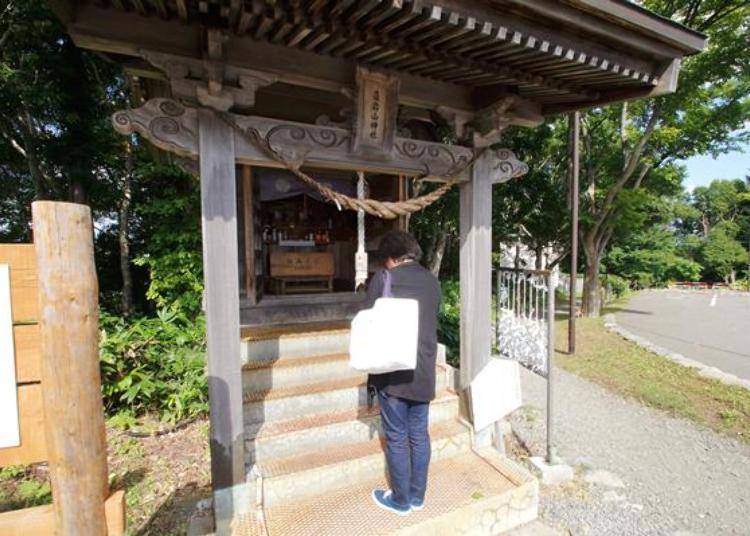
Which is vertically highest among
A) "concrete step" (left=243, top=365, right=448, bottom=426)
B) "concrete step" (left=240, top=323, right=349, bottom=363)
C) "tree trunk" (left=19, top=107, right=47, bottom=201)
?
"tree trunk" (left=19, top=107, right=47, bottom=201)

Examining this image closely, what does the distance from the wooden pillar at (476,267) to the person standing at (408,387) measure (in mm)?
1111

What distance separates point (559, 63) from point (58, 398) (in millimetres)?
3580

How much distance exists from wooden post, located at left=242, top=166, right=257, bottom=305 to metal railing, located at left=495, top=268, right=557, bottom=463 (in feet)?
10.5

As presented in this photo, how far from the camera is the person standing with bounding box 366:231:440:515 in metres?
2.64

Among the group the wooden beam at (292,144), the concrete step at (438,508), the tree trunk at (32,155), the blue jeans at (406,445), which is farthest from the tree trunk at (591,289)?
the tree trunk at (32,155)

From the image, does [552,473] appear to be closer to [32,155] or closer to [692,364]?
[692,364]

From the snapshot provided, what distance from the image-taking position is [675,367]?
7.02 metres

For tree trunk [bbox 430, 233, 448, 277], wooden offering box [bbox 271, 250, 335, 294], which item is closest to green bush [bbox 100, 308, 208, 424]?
wooden offering box [bbox 271, 250, 335, 294]

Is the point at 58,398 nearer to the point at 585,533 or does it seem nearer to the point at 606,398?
the point at 585,533

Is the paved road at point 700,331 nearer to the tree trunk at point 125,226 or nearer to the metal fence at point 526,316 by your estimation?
the metal fence at point 526,316

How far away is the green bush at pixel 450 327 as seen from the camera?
6492mm

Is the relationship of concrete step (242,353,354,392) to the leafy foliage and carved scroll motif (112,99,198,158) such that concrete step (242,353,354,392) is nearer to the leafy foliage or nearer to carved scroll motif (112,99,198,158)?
carved scroll motif (112,99,198,158)

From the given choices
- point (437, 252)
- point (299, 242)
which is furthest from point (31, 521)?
point (437, 252)

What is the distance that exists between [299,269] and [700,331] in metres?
11.9
